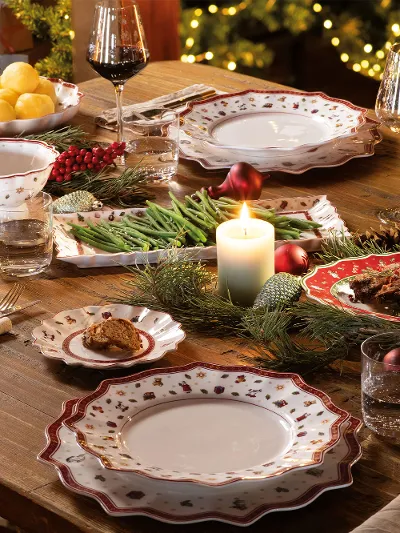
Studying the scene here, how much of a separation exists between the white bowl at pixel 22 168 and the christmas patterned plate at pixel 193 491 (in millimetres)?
649

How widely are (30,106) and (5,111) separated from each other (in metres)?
0.05

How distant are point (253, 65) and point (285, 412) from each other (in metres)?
3.36

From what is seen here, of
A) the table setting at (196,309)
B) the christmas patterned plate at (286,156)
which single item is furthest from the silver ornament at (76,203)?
the christmas patterned plate at (286,156)

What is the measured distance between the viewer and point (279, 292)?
Result: 1.21m

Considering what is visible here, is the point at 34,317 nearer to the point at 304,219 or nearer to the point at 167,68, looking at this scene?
the point at 304,219

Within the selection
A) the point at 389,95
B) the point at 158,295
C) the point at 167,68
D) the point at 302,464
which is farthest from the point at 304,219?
the point at 167,68

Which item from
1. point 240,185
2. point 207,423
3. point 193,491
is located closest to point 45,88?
point 240,185

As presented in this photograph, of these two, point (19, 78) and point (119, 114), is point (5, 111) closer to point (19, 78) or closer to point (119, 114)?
point (19, 78)

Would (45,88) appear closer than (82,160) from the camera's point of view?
No

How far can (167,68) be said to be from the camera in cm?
239

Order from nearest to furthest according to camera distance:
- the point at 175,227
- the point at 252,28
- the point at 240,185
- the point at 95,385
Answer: the point at 95,385, the point at 175,227, the point at 240,185, the point at 252,28

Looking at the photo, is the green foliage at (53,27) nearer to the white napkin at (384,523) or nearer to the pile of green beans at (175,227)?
the pile of green beans at (175,227)

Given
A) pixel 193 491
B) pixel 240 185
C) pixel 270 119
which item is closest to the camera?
pixel 193 491

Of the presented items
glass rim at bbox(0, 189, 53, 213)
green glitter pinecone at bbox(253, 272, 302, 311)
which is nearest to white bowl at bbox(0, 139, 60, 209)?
glass rim at bbox(0, 189, 53, 213)
